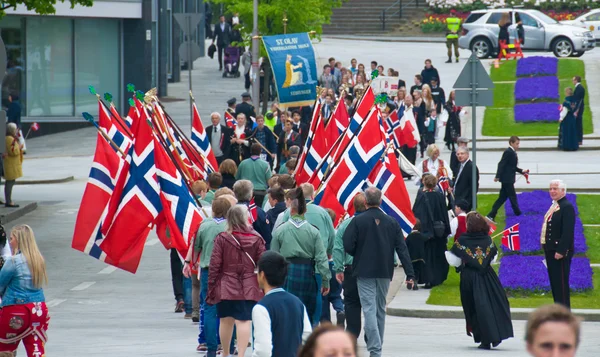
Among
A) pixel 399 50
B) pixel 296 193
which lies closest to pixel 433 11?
pixel 399 50

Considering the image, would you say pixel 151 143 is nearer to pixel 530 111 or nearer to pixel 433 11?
pixel 530 111

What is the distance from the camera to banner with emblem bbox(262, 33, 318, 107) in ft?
79.7

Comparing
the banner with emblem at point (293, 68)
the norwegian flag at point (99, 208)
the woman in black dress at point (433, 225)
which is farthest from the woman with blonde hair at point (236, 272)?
the banner with emblem at point (293, 68)

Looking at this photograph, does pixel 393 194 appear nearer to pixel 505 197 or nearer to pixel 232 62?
pixel 505 197

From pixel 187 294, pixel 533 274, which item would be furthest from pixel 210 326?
pixel 533 274

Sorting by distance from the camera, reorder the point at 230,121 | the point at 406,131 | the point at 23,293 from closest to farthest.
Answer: the point at 23,293, the point at 230,121, the point at 406,131

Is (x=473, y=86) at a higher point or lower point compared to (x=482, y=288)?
higher

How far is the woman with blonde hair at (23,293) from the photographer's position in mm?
10070

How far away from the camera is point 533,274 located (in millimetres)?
16234

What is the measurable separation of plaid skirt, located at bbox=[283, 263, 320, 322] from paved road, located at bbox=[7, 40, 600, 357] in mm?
1123

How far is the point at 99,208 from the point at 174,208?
1.91 m

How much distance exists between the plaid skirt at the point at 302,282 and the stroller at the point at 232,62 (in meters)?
37.7

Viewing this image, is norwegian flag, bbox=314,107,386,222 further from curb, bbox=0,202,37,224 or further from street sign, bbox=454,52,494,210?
curb, bbox=0,202,37,224

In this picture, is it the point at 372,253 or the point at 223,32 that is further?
the point at 223,32
